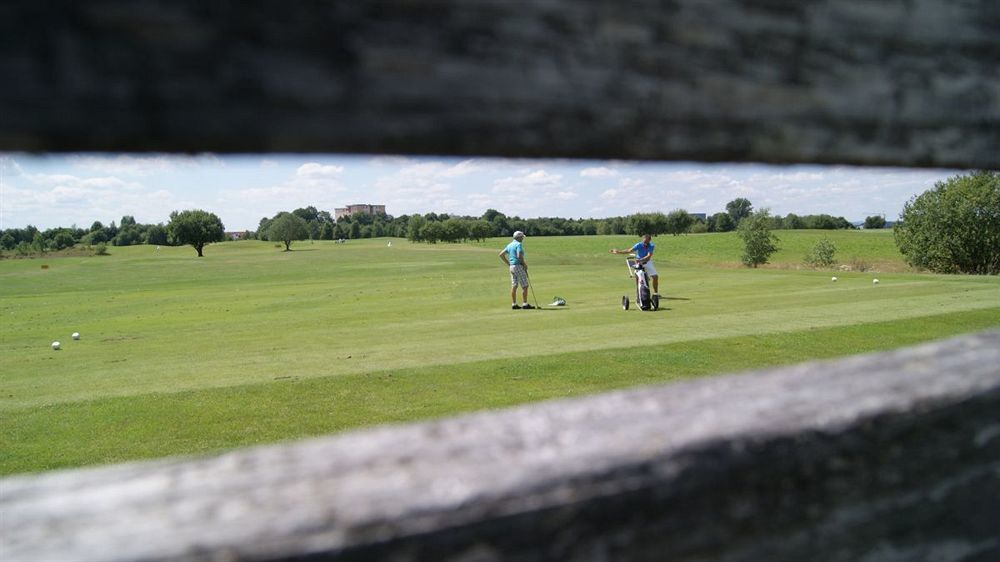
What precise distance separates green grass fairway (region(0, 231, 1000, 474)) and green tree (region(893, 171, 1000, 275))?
19779 mm

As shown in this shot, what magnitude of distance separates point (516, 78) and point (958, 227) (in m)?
47.5

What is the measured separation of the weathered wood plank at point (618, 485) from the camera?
1.96 ft

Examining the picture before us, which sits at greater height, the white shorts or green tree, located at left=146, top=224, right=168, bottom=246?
green tree, located at left=146, top=224, right=168, bottom=246

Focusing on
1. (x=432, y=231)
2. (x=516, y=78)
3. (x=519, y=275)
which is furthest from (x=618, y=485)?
(x=432, y=231)

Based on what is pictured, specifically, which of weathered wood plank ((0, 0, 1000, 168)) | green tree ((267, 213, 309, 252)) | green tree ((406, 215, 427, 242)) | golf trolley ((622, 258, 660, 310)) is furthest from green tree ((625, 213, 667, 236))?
weathered wood plank ((0, 0, 1000, 168))

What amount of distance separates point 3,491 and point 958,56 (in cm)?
122

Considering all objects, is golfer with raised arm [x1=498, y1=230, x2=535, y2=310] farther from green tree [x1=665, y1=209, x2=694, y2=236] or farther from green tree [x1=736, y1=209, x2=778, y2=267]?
green tree [x1=665, y1=209, x2=694, y2=236]

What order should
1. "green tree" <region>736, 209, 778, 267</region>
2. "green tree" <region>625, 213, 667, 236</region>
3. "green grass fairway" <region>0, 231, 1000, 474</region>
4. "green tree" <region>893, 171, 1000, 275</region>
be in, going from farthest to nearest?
"green tree" <region>625, 213, 667, 236</region>
"green tree" <region>736, 209, 778, 267</region>
"green tree" <region>893, 171, 1000, 275</region>
"green grass fairway" <region>0, 231, 1000, 474</region>

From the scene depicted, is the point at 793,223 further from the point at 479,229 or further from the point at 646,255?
the point at 646,255

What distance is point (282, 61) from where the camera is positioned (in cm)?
61

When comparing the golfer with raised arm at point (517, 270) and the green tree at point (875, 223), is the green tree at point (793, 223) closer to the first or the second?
the green tree at point (875, 223)

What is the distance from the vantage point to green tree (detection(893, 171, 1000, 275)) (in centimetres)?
3938

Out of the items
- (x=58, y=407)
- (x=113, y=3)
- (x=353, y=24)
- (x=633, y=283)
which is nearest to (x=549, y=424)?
(x=353, y=24)

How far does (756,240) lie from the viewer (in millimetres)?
49594
